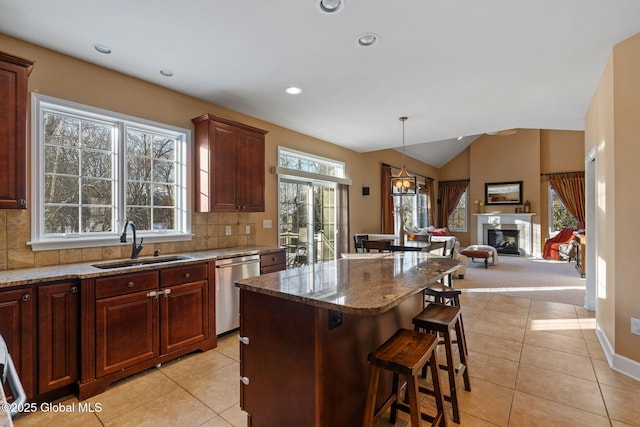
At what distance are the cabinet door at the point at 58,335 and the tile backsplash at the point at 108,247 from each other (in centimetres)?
57

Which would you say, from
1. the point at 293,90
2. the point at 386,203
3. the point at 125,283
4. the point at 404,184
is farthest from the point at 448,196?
the point at 125,283

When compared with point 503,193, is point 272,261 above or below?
below

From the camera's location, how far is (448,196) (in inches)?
439

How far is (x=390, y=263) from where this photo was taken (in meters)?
2.53

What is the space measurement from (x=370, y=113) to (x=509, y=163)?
7422 millimetres

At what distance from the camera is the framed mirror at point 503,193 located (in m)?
9.42

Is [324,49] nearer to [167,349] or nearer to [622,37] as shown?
[622,37]

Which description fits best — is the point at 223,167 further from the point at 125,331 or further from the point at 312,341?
the point at 312,341

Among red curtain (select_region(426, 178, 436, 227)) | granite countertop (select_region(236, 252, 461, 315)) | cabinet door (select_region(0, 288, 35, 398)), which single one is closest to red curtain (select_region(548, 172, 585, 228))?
red curtain (select_region(426, 178, 436, 227))

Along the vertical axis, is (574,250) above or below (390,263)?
below

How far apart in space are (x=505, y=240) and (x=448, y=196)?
7.98ft

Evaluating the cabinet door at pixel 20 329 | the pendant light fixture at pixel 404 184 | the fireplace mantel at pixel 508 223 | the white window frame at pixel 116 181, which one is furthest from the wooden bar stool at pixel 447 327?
the fireplace mantel at pixel 508 223

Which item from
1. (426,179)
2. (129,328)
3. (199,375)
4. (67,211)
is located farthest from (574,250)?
(67,211)

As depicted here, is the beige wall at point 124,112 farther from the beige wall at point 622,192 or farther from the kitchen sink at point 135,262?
the beige wall at point 622,192
